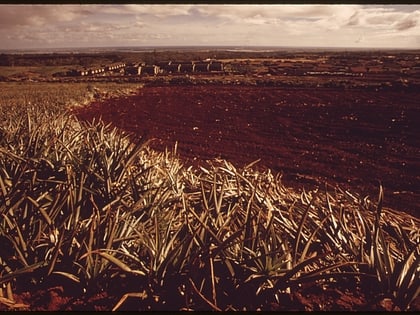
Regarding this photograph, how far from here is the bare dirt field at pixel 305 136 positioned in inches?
198

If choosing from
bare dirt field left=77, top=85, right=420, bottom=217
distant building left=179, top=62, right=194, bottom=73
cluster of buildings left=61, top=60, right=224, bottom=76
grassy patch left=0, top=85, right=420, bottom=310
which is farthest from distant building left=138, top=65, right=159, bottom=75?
grassy patch left=0, top=85, right=420, bottom=310

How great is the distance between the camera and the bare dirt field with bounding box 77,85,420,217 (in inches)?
198

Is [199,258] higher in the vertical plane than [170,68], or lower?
lower

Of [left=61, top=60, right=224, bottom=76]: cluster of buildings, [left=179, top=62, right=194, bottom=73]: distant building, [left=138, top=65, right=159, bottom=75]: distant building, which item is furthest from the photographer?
[left=179, top=62, right=194, bottom=73]: distant building

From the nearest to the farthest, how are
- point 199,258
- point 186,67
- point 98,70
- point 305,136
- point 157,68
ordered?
point 199,258 < point 305,136 < point 98,70 < point 157,68 < point 186,67

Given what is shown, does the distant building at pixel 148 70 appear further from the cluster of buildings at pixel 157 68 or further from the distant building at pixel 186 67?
the distant building at pixel 186 67

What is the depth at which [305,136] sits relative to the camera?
25.5 feet

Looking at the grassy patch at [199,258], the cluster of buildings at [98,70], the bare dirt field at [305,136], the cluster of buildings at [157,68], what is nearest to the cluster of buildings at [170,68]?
the cluster of buildings at [157,68]

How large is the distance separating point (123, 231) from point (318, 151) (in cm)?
509

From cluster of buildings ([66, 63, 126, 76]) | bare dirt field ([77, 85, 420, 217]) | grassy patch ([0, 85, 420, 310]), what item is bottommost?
bare dirt field ([77, 85, 420, 217])

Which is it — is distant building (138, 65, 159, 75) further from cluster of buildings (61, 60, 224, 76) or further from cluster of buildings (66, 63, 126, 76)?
cluster of buildings (66, 63, 126, 76)

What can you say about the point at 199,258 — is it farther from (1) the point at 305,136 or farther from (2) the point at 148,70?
(2) the point at 148,70

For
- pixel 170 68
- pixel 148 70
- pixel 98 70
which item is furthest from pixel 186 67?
pixel 98 70

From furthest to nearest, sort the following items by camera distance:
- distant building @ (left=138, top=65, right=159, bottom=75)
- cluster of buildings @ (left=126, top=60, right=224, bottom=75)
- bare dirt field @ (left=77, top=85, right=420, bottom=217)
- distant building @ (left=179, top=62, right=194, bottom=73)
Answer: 1. distant building @ (left=179, top=62, right=194, bottom=73)
2. cluster of buildings @ (left=126, top=60, right=224, bottom=75)
3. distant building @ (left=138, top=65, right=159, bottom=75)
4. bare dirt field @ (left=77, top=85, right=420, bottom=217)
